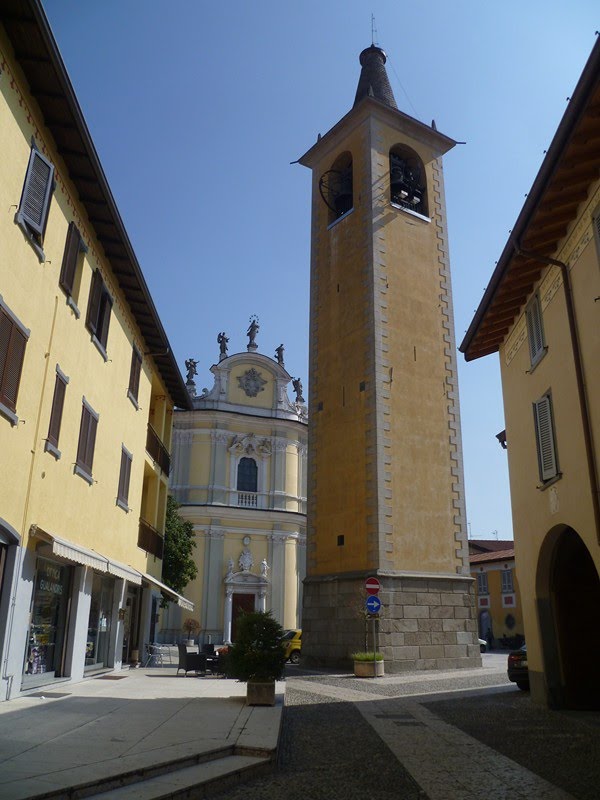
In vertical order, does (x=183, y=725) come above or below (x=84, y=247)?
below

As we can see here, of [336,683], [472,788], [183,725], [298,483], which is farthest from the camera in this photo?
[298,483]

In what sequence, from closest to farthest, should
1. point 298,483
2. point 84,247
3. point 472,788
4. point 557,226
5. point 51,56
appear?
point 472,788 < point 51,56 < point 557,226 < point 84,247 < point 298,483

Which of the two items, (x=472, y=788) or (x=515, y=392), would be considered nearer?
(x=472, y=788)

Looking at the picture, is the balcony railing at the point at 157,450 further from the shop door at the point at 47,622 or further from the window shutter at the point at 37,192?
the window shutter at the point at 37,192

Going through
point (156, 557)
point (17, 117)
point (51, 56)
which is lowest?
point (156, 557)

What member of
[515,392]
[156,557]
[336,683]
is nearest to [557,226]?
[515,392]

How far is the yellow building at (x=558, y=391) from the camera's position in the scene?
10.2 meters

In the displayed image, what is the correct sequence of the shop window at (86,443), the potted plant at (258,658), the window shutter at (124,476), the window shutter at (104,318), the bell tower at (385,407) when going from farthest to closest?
the bell tower at (385,407)
the window shutter at (124,476)
the window shutter at (104,318)
the shop window at (86,443)
the potted plant at (258,658)

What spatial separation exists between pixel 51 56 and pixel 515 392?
10.4 meters

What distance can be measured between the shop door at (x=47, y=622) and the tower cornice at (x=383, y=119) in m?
21.0

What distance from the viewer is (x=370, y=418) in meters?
23.0

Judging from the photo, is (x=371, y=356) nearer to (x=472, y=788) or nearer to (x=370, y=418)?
(x=370, y=418)

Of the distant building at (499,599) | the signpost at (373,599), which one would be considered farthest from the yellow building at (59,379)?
the distant building at (499,599)

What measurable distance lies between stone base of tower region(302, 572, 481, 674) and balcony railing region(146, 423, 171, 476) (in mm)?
6732
